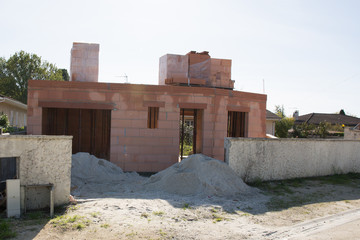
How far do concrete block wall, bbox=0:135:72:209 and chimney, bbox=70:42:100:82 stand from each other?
20.7ft

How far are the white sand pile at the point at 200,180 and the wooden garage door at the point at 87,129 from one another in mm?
3609

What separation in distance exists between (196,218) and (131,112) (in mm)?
5876

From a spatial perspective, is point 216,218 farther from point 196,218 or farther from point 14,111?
point 14,111

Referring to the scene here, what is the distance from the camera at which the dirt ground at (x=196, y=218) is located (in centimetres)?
589

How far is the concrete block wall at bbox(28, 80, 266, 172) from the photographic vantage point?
37.4 ft

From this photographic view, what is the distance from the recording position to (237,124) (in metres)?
14.2

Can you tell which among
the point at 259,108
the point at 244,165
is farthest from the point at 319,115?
the point at 244,165

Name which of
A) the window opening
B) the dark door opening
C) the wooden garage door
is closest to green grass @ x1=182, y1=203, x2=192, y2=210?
the window opening

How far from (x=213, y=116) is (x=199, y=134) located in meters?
1.14

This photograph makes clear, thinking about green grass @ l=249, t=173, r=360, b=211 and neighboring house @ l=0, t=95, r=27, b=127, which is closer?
green grass @ l=249, t=173, r=360, b=211

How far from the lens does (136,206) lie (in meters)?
7.35

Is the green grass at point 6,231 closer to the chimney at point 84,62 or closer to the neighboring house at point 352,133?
the chimney at point 84,62

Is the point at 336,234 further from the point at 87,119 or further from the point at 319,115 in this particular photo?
the point at 319,115

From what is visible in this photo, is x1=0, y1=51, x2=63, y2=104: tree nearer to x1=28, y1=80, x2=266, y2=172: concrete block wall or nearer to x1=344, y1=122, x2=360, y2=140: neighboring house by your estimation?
x1=28, y1=80, x2=266, y2=172: concrete block wall
